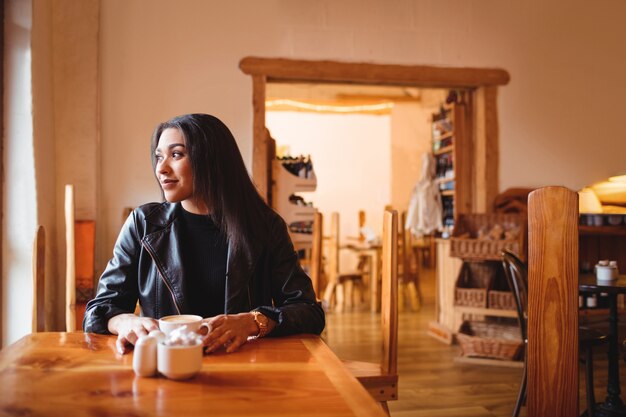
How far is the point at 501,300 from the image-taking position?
4.23 meters

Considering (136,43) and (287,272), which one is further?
(136,43)

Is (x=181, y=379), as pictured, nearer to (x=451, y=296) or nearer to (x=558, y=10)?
(x=451, y=296)

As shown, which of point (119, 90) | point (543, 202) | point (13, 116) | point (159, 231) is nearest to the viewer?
point (543, 202)

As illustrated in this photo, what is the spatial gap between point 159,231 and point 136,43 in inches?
119

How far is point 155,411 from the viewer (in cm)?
90

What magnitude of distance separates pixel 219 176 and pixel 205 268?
0.28 m

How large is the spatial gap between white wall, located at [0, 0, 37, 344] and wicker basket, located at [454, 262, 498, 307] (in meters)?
3.06

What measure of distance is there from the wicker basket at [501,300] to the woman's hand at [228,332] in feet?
10.6

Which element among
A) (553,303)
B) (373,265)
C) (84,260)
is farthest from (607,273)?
(373,265)

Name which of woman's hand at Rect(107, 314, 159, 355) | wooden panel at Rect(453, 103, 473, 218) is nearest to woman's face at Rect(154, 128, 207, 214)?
woman's hand at Rect(107, 314, 159, 355)

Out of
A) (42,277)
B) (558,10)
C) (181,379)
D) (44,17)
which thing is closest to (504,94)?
(558,10)

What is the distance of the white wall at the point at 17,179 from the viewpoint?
3268mm

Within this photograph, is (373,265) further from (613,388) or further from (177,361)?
(177,361)

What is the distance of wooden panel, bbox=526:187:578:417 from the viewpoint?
100cm
